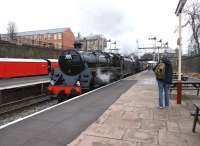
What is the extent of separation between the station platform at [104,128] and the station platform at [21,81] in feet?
23.7

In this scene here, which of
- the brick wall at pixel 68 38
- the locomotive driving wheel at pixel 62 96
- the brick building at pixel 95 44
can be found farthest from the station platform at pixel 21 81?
the brick wall at pixel 68 38

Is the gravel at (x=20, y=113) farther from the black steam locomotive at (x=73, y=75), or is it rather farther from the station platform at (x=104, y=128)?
the station platform at (x=104, y=128)

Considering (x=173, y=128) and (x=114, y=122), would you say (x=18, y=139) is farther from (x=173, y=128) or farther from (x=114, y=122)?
(x=173, y=128)

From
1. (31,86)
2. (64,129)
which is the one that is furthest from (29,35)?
(64,129)

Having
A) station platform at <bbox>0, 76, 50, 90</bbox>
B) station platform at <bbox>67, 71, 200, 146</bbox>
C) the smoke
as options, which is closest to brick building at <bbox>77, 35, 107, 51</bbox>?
Result: station platform at <bbox>0, 76, 50, 90</bbox>

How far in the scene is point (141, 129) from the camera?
5.82 m

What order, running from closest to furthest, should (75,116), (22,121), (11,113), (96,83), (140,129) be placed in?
1. (140,129)
2. (22,121)
3. (75,116)
4. (11,113)
5. (96,83)

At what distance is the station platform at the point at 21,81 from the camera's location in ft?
46.5

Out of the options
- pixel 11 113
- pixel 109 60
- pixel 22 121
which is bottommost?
pixel 11 113

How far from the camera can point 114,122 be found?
6453 millimetres

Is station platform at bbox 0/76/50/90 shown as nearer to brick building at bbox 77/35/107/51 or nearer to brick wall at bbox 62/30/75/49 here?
brick building at bbox 77/35/107/51

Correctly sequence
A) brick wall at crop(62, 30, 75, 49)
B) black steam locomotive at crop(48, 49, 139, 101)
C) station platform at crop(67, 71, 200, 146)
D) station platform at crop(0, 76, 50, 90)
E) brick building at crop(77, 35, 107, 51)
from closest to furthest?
station platform at crop(67, 71, 200, 146) < black steam locomotive at crop(48, 49, 139, 101) < station platform at crop(0, 76, 50, 90) < brick building at crop(77, 35, 107, 51) < brick wall at crop(62, 30, 75, 49)

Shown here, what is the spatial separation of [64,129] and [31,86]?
1204 cm

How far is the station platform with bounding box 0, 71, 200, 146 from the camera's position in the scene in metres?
4.98
